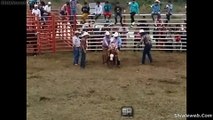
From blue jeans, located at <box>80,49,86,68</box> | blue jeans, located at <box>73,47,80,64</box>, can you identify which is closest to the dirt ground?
blue jeans, located at <box>80,49,86,68</box>

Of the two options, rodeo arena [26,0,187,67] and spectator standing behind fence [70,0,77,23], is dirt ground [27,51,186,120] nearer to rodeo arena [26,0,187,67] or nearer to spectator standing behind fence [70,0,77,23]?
rodeo arena [26,0,187,67]

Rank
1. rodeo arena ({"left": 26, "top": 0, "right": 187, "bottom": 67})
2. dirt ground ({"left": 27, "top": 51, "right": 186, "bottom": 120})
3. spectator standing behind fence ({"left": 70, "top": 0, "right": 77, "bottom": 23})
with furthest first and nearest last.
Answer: spectator standing behind fence ({"left": 70, "top": 0, "right": 77, "bottom": 23}) < rodeo arena ({"left": 26, "top": 0, "right": 187, "bottom": 67}) < dirt ground ({"left": 27, "top": 51, "right": 186, "bottom": 120})

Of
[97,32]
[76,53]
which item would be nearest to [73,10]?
[97,32]

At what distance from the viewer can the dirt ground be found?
9.33m

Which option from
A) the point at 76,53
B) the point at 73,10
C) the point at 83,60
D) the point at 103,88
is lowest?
the point at 103,88

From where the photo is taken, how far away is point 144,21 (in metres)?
17.9

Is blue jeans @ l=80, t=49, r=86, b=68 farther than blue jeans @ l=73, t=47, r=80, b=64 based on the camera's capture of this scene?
No

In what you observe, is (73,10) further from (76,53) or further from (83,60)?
(83,60)

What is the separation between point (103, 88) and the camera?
38.3 feet

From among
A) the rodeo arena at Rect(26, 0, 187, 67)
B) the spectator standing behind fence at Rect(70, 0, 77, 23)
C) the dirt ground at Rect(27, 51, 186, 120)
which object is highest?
the spectator standing behind fence at Rect(70, 0, 77, 23)

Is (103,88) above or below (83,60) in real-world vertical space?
below
